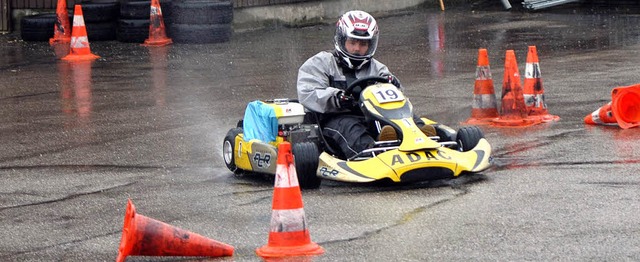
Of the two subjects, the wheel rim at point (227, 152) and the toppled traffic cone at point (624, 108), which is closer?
the wheel rim at point (227, 152)

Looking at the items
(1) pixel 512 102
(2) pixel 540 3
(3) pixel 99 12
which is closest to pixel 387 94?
(1) pixel 512 102

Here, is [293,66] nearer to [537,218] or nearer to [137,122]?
[137,122]

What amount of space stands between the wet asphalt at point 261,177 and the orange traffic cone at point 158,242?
3.7 inches

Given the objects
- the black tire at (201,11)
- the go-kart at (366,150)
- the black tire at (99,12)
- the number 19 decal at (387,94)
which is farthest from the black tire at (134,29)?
the number 19 decal at (387,94)

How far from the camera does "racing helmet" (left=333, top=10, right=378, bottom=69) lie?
9375mm

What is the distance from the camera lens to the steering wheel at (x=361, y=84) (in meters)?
9.00

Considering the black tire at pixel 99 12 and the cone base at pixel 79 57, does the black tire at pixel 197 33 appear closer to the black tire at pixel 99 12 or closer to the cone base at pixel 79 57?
the black tire at pixel 99 12

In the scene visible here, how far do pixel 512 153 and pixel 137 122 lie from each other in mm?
3963

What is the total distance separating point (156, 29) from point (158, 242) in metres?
13.0

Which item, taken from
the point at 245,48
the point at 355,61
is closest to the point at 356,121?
the point at 355,61

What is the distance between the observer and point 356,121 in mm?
8992

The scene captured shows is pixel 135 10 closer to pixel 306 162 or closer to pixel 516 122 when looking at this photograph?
pixel 516 122

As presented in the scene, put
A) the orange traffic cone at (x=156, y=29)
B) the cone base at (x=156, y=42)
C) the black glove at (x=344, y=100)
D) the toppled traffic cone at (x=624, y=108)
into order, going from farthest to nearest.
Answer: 1. the cone base at (x=156, y=42)
2. the orange traffic cone at (x=156, y=29)
3. the toppled traffic cone at (x=624, y=108)
4. the black glove at (x=344, y=100)

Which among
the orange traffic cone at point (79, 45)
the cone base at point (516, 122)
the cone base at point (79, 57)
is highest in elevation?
the cone base at point (516, 122)
